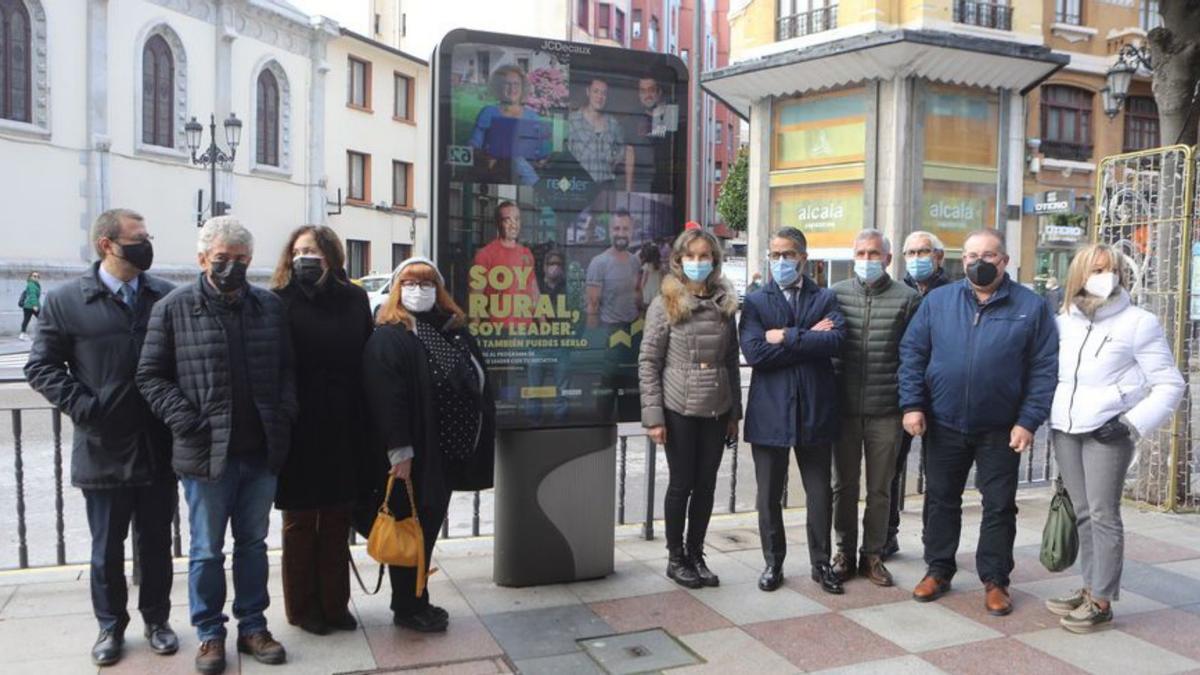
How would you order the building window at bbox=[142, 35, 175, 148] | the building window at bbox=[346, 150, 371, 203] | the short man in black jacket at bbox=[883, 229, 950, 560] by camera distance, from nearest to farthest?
the short man in black jacket at bbox=[883, 229, 950, 560] → the building window at bbox=[142, 35, 175, 148] → the building window at bbox=[346, 150, 371, 203]

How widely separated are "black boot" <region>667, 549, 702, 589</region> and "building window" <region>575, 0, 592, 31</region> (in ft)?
171

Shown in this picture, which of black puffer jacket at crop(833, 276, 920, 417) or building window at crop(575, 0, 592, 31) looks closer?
black puffer jacket at crop(833, 276, 920, 417)

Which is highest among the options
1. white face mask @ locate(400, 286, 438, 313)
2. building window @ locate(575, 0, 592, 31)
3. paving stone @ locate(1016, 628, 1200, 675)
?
building window @ locate(575, 0, 592, 31)

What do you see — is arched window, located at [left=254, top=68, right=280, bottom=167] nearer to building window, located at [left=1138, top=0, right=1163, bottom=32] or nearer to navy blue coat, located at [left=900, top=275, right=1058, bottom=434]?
building window, located at [left=1138, top=0, right=1163, bottom=32]

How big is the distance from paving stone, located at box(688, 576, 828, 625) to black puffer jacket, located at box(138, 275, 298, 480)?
251cm

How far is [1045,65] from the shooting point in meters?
26.1

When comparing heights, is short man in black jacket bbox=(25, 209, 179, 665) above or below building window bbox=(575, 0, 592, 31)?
below

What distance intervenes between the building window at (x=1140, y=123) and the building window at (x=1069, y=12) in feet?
12.1

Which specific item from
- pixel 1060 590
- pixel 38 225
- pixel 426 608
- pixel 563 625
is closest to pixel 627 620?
pixel 563 625

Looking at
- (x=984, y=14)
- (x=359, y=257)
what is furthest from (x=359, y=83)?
(x=984, y=14)

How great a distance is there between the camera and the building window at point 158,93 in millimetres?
28312

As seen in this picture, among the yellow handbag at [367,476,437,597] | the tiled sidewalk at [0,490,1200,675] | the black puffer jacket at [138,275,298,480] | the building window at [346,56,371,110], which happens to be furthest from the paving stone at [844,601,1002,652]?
the building window at [346,56,371,110]

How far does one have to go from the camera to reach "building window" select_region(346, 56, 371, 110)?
3609 cm

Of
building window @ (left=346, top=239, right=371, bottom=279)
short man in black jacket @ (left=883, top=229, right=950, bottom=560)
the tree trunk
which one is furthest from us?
building window @ (left=346, top=239, right=371, bottom=279)
